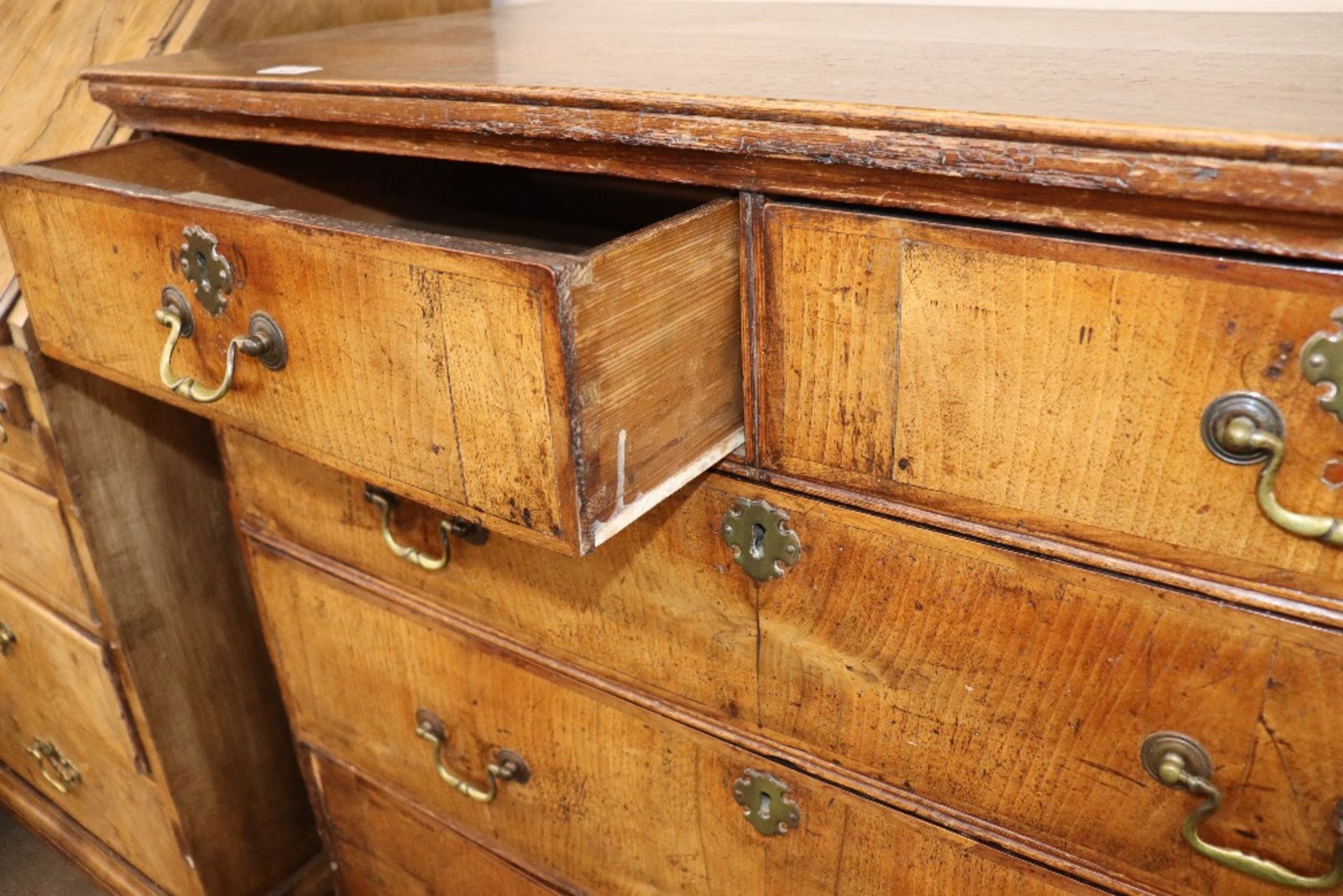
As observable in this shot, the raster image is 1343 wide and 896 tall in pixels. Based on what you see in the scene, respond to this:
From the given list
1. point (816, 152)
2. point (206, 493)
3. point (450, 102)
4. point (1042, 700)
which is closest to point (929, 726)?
point (1042, 700)

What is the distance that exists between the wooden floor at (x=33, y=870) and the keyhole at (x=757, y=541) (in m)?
1.26

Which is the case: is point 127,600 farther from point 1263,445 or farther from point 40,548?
point 1263,445

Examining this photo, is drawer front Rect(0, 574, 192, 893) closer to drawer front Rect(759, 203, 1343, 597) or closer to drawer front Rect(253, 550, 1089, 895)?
drawer front Rect(253, 550, 1089, 895)

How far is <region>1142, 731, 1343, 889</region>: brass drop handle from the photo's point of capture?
22.5 inches

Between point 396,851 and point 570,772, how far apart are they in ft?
1.08

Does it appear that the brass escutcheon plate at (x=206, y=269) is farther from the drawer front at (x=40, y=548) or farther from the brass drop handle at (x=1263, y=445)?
the brass drop handle at (x=1263, y=445)

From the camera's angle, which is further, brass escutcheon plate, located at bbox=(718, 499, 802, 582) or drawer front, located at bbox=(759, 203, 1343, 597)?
brass escutcheon plate, located at bbox=(718, 499, 802, 582)

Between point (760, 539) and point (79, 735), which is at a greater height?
point (760, 539)

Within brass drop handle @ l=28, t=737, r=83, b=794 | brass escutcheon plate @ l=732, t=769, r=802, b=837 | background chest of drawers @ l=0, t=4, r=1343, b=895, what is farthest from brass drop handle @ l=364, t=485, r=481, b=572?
brass drop handle @ l=28, t=737, r=83, b=794

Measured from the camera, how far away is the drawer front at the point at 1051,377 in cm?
49

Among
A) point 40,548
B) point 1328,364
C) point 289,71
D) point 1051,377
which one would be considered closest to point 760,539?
point 1051,377

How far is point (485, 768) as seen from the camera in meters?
0.95

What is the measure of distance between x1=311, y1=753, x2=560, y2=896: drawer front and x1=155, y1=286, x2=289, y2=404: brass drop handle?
504mm

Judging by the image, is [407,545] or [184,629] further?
[184,629]
